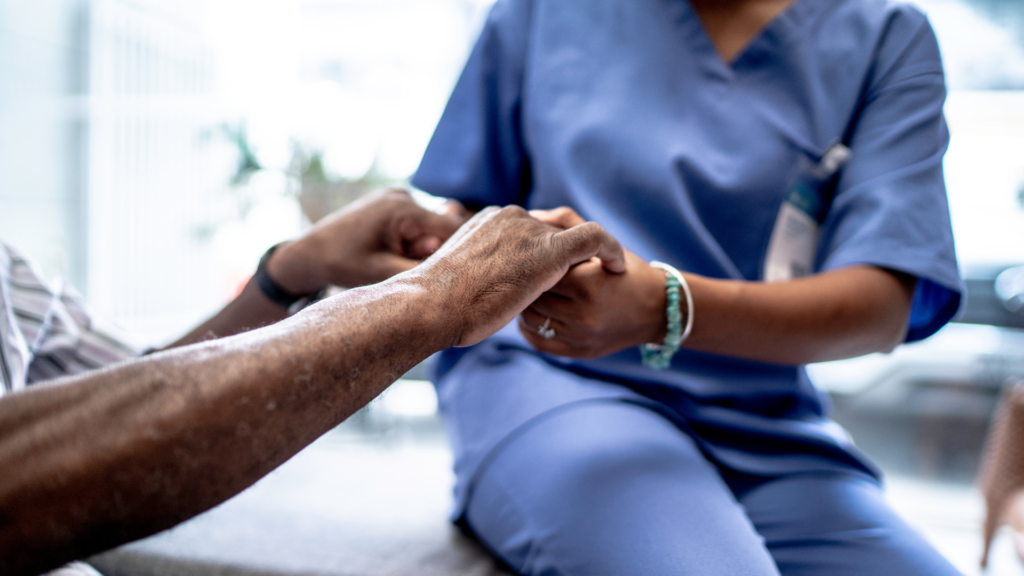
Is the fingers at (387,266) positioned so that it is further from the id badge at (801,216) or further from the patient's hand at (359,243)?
the id badge at (801,216)

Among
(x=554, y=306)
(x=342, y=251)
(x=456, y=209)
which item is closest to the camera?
(x=554, y=306)

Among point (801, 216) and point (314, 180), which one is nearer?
point (801, 216)

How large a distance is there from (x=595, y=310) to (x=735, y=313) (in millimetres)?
180

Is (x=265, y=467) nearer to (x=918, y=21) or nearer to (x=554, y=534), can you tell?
(x=554, y=534)

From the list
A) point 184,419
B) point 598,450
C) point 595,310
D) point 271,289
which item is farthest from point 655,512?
point 271,289

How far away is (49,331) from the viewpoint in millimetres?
786

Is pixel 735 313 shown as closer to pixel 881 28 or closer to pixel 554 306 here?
pixel 554 306

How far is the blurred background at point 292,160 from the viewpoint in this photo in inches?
81.7

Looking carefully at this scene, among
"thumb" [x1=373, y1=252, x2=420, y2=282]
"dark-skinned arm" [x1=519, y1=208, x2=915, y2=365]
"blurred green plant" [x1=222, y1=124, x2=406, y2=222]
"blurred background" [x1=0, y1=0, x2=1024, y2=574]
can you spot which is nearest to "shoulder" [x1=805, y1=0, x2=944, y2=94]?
"dark-skinned arm" [x1=519, y1=208, x2=915, y2=365]

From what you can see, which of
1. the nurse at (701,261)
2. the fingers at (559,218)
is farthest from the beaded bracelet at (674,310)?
the fingers at (559,218)

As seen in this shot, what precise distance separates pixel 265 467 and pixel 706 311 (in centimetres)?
49

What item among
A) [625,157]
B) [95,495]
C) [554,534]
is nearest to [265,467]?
[95,495]

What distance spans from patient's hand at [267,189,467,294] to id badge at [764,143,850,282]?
1.40ft

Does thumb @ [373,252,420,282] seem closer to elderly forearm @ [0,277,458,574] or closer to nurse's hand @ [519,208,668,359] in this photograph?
nurse's hand @ [519,208,668,359]
